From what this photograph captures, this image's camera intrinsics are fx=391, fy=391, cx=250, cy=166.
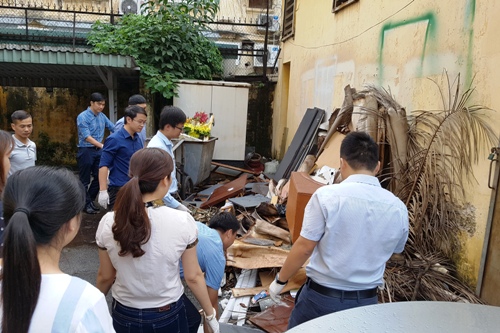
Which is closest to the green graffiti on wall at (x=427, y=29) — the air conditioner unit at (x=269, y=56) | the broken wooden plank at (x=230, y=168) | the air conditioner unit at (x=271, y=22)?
the broken wooden plank at (x=230, y=168)

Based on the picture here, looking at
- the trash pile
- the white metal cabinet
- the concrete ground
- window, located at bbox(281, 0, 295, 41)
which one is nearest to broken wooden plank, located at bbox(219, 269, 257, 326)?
Result: the trash pile

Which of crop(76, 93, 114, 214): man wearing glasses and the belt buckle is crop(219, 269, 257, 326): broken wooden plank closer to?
the belt buckle

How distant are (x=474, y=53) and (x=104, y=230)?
321 cm

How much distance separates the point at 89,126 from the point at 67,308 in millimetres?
5505

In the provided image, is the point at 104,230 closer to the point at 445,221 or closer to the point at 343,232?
the point at 343,232

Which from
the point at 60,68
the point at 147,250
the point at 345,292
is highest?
the point at 60,68

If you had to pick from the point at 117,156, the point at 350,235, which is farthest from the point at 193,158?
the point at 350,235

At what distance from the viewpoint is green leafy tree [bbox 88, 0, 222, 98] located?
29.2 feet

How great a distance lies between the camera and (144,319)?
1.88 metres

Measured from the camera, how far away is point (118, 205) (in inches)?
70.6

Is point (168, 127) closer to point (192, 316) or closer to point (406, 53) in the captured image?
point (192, 316)

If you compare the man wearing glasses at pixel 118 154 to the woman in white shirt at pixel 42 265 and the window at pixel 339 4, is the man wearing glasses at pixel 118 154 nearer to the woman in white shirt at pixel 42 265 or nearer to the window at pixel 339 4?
the woman in white shirt at pixel 42 265

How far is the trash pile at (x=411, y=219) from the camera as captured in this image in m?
3.21

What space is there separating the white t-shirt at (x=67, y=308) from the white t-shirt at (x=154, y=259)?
639mm
